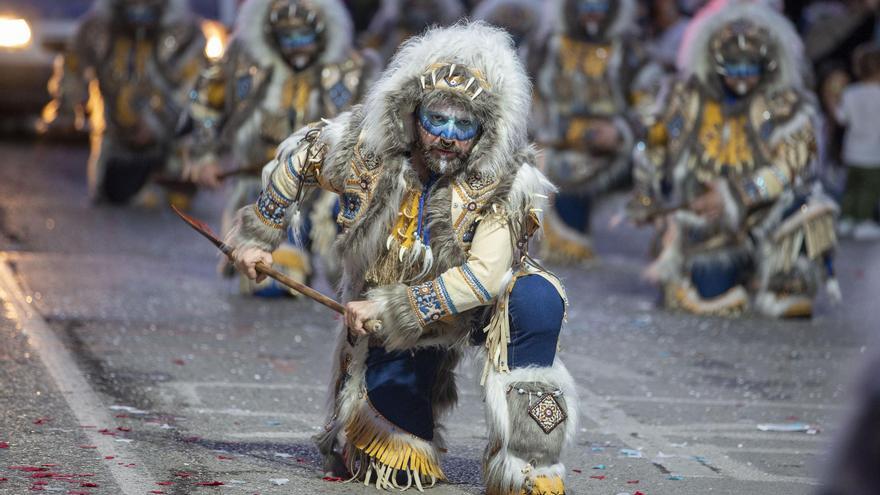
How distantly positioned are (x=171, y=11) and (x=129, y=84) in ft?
2.36

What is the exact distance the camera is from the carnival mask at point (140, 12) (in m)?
13.2

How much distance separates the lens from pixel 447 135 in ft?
16.6

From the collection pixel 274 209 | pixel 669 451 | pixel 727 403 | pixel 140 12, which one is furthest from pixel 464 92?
pixel 140 12

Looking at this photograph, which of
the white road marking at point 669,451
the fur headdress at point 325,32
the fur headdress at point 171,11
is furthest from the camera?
the fur headdress at point 171,11

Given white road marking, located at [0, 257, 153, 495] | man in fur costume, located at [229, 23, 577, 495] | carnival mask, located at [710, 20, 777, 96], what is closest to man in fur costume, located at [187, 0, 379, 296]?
white road marking, located at [0, 257, 153, 495]

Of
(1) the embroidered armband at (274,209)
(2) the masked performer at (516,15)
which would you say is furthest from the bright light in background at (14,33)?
(1) the embroidered armband at (274,209)

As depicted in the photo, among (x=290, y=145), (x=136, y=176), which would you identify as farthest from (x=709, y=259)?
(x=136, y=176)

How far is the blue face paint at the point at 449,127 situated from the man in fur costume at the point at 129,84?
8.44 meters

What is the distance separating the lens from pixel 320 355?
307 inches

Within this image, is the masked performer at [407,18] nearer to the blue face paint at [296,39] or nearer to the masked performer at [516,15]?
the masked performer at [516,15]

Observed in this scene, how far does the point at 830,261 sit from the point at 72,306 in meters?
4.36

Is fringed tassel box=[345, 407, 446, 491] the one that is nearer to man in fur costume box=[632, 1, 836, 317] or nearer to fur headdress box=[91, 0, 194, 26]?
man in fur costume box=[632, 1, 836, 317]

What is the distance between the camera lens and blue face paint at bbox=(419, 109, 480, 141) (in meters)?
5.06

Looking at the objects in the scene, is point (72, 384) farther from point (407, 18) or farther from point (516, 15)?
point (407, 18)
